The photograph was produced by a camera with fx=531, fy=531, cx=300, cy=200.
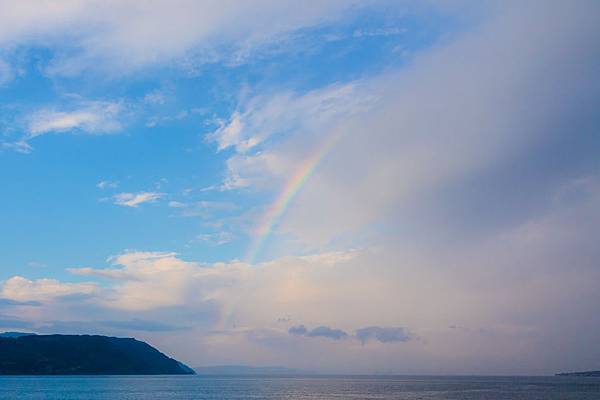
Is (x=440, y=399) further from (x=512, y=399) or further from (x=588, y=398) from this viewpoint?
(x=588, y=398)

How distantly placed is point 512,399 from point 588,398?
2909 centimetres

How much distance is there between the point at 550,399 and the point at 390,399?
5749cm

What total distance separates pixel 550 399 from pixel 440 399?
38.9m

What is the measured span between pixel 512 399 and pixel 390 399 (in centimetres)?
4479

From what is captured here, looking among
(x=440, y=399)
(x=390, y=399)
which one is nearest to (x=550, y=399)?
(x=440, y=399)

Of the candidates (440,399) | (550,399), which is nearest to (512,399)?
(550,399)

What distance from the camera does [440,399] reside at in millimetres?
199125

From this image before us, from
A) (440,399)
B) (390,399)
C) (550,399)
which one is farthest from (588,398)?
(390,399)

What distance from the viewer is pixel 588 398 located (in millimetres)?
198250

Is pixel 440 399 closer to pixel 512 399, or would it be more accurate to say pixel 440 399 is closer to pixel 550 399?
pixel 512 399

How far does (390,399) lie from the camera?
200m

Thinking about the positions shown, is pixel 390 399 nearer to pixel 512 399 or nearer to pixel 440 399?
pixel 440 399

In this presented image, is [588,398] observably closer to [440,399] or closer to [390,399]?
[440,399]

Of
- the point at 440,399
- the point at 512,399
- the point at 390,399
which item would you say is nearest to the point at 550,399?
the point at 512,399
